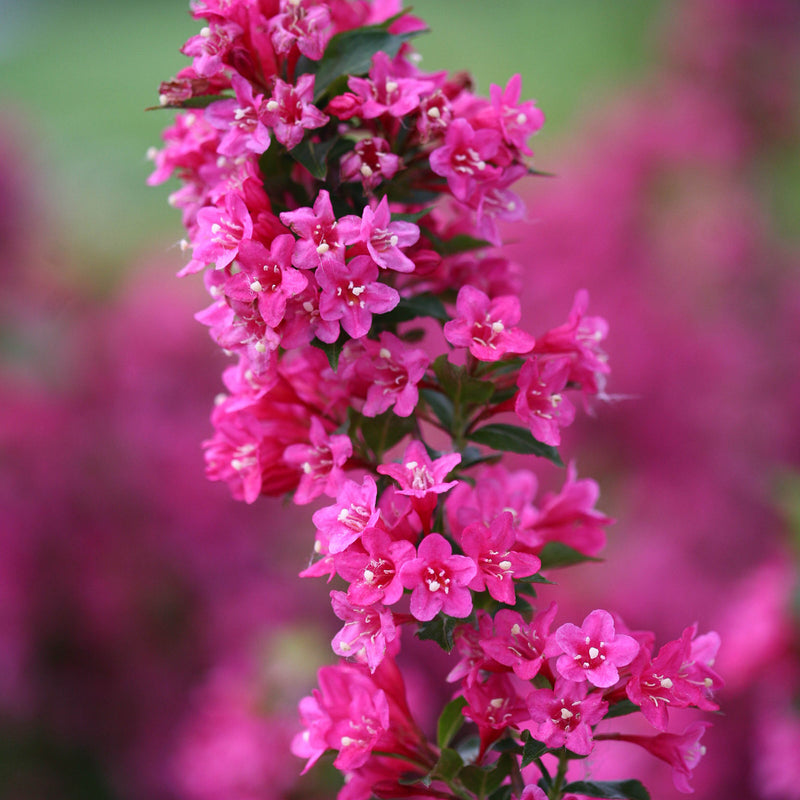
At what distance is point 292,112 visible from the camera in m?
0.81

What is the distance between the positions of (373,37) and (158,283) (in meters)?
2.16

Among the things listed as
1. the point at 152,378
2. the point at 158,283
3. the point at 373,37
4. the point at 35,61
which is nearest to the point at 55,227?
the point at 158,283

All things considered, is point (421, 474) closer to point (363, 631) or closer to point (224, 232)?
point (363, 631)

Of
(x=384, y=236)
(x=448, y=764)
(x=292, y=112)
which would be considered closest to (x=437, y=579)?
(x=448, y=764)

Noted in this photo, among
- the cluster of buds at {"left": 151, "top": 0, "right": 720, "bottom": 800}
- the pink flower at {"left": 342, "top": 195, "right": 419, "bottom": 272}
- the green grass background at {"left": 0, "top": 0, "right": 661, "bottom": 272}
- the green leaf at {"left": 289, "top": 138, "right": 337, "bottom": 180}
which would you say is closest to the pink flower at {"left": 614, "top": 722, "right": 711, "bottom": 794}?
the cluster of buds at {"left": 151, "top": 0, "right": 720, "bottom": 800}

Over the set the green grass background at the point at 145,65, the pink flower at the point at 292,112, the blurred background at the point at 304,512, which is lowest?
the blurred background at the point at 304,512

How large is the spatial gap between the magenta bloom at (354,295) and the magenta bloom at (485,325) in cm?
6

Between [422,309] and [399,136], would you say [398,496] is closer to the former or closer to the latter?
[422,309]

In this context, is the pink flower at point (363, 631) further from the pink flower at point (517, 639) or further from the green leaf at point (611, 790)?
the green leaf at point (611, 790)

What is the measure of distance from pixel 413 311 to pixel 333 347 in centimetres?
10

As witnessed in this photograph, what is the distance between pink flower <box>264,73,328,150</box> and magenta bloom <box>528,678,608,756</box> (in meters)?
0.50

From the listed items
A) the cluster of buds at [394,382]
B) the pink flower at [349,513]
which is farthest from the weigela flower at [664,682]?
the pink flower at [349,513]

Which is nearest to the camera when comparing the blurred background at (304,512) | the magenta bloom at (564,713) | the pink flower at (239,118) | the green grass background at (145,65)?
the magenta bloom at (564,713)

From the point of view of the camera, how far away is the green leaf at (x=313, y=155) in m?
0.80
